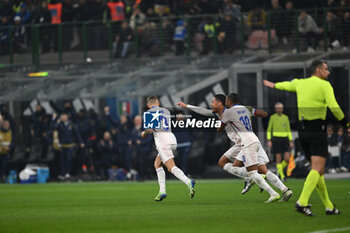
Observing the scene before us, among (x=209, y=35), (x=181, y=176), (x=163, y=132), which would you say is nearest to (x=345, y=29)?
(x=209, y=35)

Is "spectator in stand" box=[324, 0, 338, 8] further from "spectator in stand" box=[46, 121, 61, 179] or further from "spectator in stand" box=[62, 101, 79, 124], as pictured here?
"spectator in stand" box=[46, 121, 61, 179]

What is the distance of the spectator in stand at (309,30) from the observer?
29000mm

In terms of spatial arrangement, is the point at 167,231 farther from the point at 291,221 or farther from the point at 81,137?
the point at 81,137

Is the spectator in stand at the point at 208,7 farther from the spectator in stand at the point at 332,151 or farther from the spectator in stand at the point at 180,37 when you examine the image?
the spectator in stand at the point at 332,151

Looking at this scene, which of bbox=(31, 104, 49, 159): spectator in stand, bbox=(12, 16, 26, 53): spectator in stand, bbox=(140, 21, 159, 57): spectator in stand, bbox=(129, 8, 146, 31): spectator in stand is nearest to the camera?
bbox=(31, 104, 49, 159): spectator in stand

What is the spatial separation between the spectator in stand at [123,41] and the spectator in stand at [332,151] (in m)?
10.4

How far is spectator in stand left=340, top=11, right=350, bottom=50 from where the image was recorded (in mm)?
28141

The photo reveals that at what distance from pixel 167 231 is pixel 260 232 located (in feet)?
3.87

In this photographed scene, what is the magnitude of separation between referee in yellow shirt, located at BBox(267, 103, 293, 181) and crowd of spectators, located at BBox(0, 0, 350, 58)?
5.34 m

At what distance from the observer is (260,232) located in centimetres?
987

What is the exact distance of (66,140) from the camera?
29.0 metres

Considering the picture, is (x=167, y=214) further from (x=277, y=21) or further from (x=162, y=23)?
(x=162, y=23)

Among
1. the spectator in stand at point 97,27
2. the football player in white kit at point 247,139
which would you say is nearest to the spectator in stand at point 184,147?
the spectator in stand at point 97,27

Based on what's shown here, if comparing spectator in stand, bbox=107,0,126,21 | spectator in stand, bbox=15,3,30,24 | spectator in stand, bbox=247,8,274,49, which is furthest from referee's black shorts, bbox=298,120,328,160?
spectator in stand, bbox=15,3,30,24
